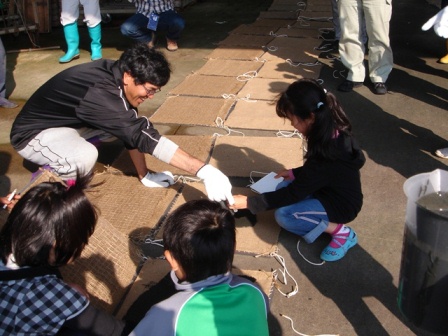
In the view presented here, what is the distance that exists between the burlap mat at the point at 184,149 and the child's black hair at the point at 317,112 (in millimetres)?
1084

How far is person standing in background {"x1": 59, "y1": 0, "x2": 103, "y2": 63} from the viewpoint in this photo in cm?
494

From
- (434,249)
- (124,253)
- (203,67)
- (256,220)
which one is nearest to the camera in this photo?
(434,249)

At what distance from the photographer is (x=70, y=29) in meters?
5.05

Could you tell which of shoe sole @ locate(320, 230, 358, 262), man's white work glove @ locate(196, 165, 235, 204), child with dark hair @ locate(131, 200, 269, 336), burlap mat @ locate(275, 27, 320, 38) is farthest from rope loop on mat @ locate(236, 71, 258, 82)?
child with dark hair @ locate(131, 200, 269, 336)

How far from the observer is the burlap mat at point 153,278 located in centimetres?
212

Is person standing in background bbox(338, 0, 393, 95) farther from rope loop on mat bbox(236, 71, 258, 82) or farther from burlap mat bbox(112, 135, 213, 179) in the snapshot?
burlap mat bbox(112, 135, 213, 179)

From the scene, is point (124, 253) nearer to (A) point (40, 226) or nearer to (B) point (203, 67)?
(A) point (40, 226)

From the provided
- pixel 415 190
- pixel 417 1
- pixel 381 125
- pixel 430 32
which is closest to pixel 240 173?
pixel 381 125

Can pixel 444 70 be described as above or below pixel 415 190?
below

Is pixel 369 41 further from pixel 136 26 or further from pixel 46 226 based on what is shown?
pixel 46 226

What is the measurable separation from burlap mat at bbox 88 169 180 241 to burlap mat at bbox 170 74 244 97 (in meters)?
1.40

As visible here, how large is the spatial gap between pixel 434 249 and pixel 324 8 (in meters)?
5.84

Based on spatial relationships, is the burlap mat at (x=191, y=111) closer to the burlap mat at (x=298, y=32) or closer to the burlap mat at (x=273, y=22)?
the burlap mat at (x=298, y=32)

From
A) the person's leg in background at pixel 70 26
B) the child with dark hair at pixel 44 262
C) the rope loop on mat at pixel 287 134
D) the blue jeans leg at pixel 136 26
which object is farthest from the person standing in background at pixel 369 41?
the child with dark hair at pixel 44 262
